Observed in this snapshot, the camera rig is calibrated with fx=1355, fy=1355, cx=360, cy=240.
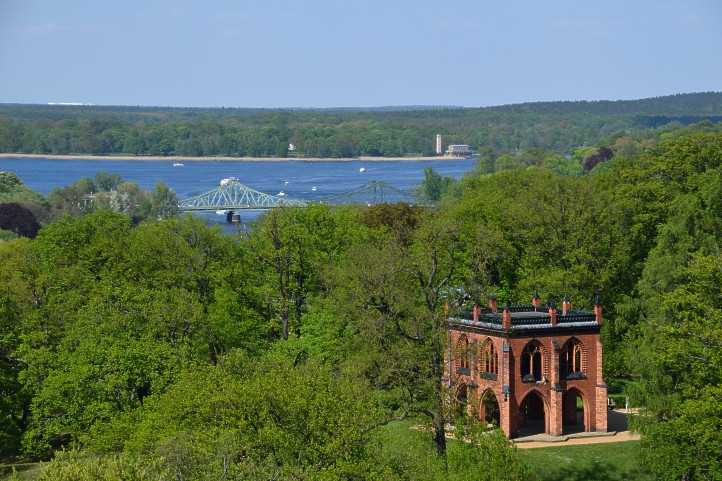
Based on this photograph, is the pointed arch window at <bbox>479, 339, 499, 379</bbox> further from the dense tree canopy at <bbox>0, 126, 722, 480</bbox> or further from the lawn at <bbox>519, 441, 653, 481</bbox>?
the lawn at <bbox>519, 441, 653, 481</bbox>

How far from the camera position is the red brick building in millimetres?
54906

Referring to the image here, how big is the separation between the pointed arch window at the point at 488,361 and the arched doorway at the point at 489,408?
951 millimetres

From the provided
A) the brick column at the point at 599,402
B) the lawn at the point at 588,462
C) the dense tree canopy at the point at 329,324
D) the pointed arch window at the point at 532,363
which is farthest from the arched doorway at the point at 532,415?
the dense tree canopy at the point at 329,324

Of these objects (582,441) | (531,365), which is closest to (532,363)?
(531,365)

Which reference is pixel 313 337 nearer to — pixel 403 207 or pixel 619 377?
pixel 619 377

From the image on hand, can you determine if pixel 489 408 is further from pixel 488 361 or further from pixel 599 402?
pixel 599 402

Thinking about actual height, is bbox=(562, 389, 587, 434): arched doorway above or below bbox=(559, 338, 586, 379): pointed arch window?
below

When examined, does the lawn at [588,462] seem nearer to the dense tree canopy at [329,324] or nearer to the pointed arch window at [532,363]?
the dense tree canopy at [329,324]

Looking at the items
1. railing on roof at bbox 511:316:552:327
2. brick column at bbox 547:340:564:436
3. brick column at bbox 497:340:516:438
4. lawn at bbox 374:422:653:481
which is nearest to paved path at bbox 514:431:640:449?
lawn at bbox 374:422:653:481

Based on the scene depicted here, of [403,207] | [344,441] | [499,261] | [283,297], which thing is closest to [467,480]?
[344,441]

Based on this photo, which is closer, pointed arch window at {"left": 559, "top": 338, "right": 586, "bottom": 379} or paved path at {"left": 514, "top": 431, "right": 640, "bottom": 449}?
paved path at {"left": 514, "top": 431, "right": 640, "bottom": 449}

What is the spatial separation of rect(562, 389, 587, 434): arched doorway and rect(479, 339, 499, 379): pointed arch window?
3.30 metres

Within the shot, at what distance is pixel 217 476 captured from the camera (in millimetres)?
34781

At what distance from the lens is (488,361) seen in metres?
55.8
